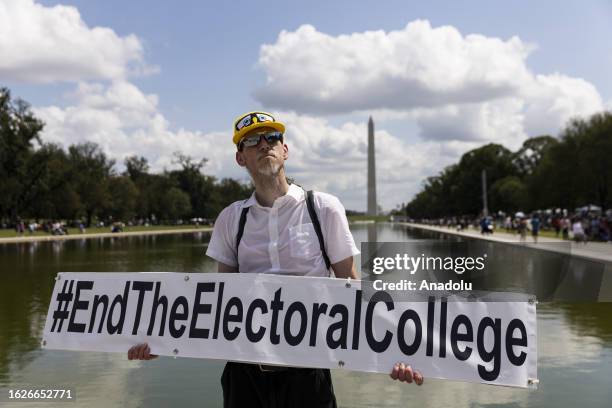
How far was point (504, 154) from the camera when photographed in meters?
110

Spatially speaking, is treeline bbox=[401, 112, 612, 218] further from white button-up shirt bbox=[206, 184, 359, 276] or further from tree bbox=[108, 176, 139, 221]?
tree bbox=[108, 176, 139, 221]

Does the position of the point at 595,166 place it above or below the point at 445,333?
above

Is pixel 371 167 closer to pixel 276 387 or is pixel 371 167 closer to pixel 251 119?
pixel 251 119

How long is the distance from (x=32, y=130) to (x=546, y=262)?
5917cm

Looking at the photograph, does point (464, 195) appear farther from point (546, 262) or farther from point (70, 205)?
point (546, 262)

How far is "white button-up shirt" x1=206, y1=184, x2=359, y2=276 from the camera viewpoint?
303 cm

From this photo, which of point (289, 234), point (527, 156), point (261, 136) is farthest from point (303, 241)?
point (527, 156)

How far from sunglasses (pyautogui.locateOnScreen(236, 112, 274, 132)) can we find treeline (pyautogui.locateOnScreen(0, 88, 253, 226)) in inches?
2691

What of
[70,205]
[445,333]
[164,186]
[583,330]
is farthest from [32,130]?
[445,333]

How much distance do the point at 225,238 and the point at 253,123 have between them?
597mm

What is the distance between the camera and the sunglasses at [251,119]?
10.4ft

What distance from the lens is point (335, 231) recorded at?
3.01 meters

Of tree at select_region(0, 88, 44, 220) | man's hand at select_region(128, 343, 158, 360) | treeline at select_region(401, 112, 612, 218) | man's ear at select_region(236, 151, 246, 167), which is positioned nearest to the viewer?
man's ear at select_region(236, 151, 246, 167)

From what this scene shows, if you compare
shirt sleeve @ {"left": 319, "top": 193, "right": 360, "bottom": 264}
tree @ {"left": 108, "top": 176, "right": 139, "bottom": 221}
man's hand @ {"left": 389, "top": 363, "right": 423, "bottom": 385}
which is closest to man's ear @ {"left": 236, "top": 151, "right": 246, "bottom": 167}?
shirt sleeve @ {"left": 319, "top": 193, "right": 360, "bottom": 264}
